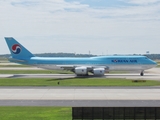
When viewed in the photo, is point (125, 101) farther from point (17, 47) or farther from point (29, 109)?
point (17, 47)

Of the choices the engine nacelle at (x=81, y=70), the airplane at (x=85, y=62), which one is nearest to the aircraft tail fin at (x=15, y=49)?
the airplane at (x=85, y=62)

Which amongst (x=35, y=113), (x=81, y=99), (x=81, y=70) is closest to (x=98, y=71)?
(x=81, y=70)

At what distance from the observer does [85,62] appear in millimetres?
67750

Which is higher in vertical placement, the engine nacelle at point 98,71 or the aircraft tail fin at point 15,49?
the aircraft tail fin at point 15,49

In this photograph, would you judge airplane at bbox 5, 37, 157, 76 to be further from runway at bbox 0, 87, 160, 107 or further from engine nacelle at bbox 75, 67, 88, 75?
runway at bbox 0, 87, 160, 107

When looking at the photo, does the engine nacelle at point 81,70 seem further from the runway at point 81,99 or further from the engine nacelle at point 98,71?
the runway at point 81,99

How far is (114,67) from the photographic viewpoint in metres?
66.2

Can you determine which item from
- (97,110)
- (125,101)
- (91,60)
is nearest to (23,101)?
(125,101)

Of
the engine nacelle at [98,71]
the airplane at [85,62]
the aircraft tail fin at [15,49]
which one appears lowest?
the engine nacelle at [98,71]

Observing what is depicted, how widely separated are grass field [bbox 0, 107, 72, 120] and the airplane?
38.4 metres

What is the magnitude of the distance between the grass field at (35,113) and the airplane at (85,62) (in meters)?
38.4

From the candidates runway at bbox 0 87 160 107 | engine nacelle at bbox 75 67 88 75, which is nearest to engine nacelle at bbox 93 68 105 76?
engine nacelle at bbox 75 67 88 75

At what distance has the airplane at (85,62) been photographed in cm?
6594

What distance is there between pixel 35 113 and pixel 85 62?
4408 cm
